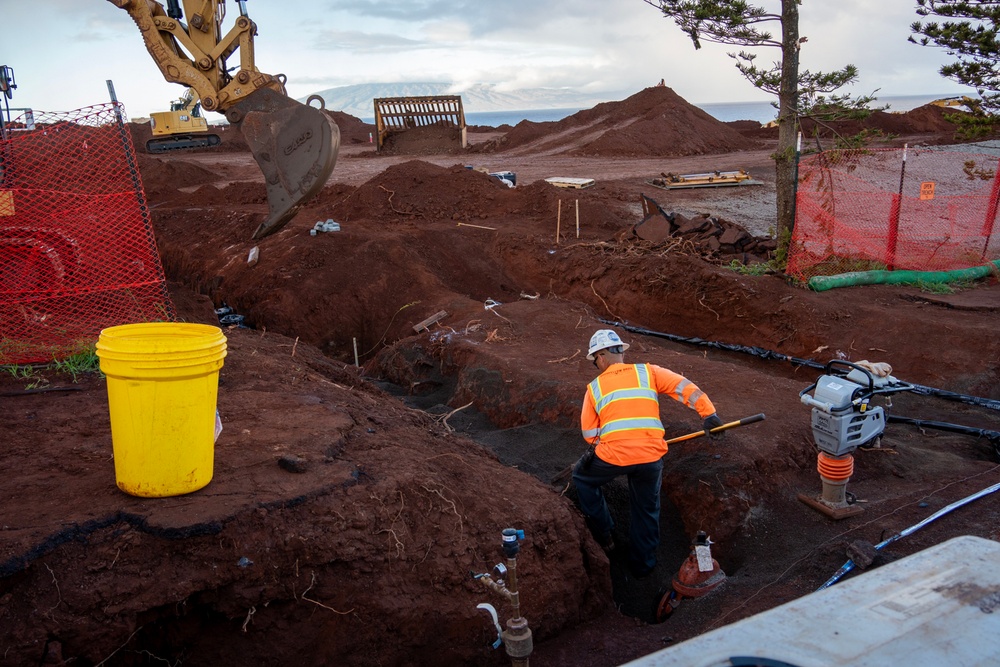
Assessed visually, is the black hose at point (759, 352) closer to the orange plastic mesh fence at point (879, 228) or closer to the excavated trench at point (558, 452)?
the orange plastic mesh fence at point (879, 228)

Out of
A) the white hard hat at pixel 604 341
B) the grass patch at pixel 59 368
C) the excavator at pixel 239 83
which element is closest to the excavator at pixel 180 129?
the excavator at pixel 239 83

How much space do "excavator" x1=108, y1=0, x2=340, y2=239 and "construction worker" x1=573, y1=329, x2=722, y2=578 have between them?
12.8 feet

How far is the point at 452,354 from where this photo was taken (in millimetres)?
9875

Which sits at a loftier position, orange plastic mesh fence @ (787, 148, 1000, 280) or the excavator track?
the excavator track

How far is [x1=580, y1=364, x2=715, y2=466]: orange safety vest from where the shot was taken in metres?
5.57

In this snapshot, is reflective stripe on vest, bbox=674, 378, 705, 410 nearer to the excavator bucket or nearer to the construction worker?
the construction worker

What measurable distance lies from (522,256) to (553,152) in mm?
18540

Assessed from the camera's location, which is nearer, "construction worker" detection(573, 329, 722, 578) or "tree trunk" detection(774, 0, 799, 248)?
"construction worker" detection(573, 329, 722, 578)

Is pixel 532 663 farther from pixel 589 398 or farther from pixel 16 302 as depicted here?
pixel 16 302

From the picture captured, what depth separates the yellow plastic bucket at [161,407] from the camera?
13.0 ft

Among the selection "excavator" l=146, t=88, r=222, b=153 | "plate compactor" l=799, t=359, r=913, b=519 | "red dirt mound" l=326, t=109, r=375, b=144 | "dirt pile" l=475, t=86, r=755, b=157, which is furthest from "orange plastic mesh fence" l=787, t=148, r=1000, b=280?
"red dirt mound" l=326, t=109, r=375, b=144

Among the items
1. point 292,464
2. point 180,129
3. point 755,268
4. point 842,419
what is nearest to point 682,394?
point 842,419

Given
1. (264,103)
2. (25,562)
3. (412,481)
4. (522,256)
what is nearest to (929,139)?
(522,256)

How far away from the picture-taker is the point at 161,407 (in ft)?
13.3
